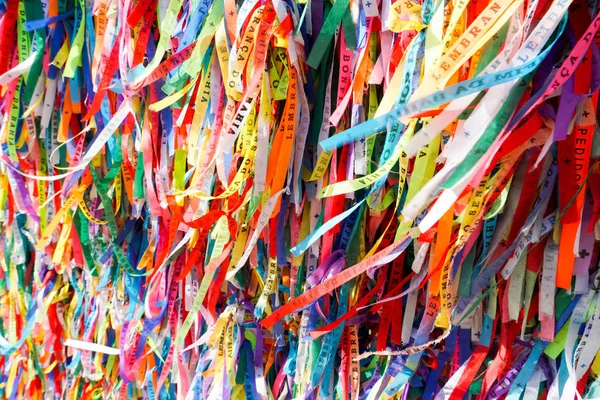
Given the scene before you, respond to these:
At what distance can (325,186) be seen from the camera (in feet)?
1.65

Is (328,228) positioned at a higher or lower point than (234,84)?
lower

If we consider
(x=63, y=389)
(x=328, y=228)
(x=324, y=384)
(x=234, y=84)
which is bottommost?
(x=63, y=389)

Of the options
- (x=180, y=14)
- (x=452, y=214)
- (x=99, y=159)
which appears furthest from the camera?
(x=99, y=159)

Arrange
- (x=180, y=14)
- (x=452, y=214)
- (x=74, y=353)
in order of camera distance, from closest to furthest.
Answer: (x=452, y=214) → (x=180, y=14) → (x=74, y=353)

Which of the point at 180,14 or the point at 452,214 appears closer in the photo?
the point at 452,214

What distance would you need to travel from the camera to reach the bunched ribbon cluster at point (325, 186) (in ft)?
1.24

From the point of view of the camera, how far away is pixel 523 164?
0.42m

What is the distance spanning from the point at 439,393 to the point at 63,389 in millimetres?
632

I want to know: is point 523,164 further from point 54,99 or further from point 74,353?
point 74,353

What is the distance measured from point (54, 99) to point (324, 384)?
0.52m

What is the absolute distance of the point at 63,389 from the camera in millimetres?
831

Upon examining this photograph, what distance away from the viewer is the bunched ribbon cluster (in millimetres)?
376

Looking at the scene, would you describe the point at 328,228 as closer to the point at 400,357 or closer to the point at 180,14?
the point at 400,357

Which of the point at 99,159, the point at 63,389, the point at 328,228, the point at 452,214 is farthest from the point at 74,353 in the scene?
the point at 452,214
